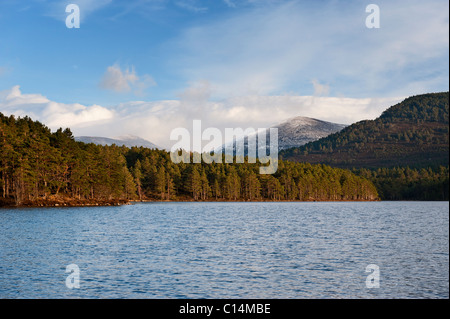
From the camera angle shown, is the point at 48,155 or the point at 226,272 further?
the point at 48,155

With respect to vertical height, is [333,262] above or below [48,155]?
below

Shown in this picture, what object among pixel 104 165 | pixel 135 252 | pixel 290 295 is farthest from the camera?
pixel 104 165

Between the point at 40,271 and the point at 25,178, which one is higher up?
the point at 25,178

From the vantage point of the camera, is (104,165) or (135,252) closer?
(135,252)
